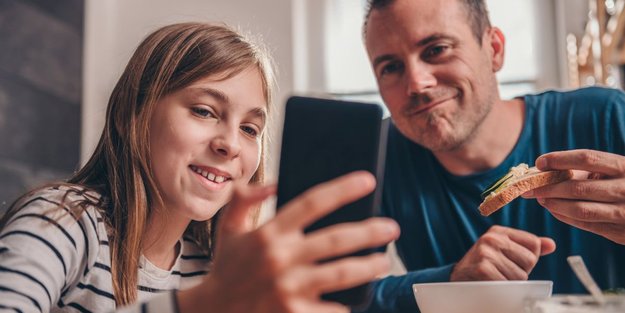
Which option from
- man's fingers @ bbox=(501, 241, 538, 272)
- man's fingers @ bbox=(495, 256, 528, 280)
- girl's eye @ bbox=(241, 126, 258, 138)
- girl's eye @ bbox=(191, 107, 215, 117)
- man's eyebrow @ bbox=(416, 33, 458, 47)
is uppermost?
man's eyebrow @ bbox=(416, 33, 458, 47)

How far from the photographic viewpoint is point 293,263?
1.59 feet

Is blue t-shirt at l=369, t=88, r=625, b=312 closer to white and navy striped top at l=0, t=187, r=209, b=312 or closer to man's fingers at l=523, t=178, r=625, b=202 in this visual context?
man's fingers at l=523, t=178, r=625, b=202

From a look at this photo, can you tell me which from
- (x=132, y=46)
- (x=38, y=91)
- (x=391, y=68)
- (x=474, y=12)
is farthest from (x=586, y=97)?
(x=132, y=46)

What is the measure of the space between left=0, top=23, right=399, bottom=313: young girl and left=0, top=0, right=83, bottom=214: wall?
149cm

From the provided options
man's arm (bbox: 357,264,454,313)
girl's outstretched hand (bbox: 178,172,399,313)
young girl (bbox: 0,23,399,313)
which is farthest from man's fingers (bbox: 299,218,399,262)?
man's arm (bbox: 357,264,454,313)

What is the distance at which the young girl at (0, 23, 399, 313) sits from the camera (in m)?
0.79

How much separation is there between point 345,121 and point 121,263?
54 cm

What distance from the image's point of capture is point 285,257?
Answer: 476 mm

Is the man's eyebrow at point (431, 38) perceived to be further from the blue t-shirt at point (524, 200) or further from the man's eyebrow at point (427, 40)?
the blue t-shirt at point (524, 200)

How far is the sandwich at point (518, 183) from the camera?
3.13 ft

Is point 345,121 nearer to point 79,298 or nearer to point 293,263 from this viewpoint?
point 293,263

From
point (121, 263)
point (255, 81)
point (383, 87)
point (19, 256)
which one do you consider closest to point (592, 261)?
point (383, 87)

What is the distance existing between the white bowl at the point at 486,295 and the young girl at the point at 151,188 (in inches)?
13.2

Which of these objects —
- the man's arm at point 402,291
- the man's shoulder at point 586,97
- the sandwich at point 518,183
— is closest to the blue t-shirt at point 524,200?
Answer: the man's shoulder at point 586,97
